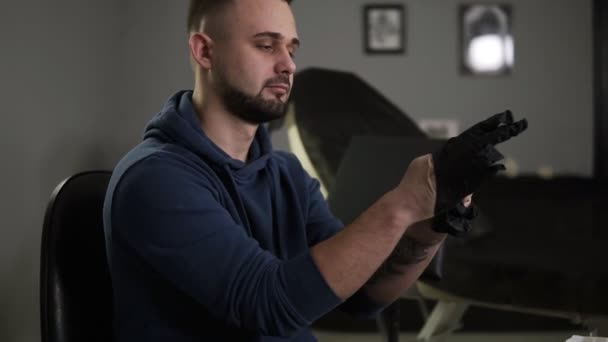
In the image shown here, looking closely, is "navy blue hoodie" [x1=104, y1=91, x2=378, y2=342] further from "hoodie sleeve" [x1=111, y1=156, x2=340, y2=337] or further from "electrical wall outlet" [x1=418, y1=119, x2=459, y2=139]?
"electrical wall outlet" [x1=418, y1=119, x2=459, y2=139]

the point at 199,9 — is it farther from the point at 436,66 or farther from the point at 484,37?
the point at 484,37

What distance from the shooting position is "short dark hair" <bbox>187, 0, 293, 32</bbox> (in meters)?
1.07

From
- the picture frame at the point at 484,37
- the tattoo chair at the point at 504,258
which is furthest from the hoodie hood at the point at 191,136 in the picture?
the picture frame at the point at 484,37

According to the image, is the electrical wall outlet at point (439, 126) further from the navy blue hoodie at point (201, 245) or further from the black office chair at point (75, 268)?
the black office chair at point (75, 268)

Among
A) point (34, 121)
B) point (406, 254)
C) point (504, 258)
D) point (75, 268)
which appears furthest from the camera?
point (504, 258)

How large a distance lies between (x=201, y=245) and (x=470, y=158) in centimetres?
34

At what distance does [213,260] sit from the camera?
854 millimetres

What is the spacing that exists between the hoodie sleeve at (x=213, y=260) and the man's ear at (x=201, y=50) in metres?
0.23

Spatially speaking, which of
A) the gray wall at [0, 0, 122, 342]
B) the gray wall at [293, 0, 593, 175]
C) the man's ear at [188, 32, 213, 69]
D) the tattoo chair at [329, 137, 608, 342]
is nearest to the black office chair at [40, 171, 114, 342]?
the man's ear at [188, 32, 213, 69]

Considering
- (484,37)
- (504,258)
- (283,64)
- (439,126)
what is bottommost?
(504,258)

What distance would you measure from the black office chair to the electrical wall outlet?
9.54 ft

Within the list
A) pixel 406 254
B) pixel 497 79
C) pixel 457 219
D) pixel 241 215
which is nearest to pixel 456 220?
pixel 457 219

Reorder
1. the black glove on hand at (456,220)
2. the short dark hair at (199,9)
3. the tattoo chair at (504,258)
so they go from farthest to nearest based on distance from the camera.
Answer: the tattoo chair at (504,258), the short dark hair at (199,9), the black glove on hand at (456,220)

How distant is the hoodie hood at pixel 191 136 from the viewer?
1.00 metres
